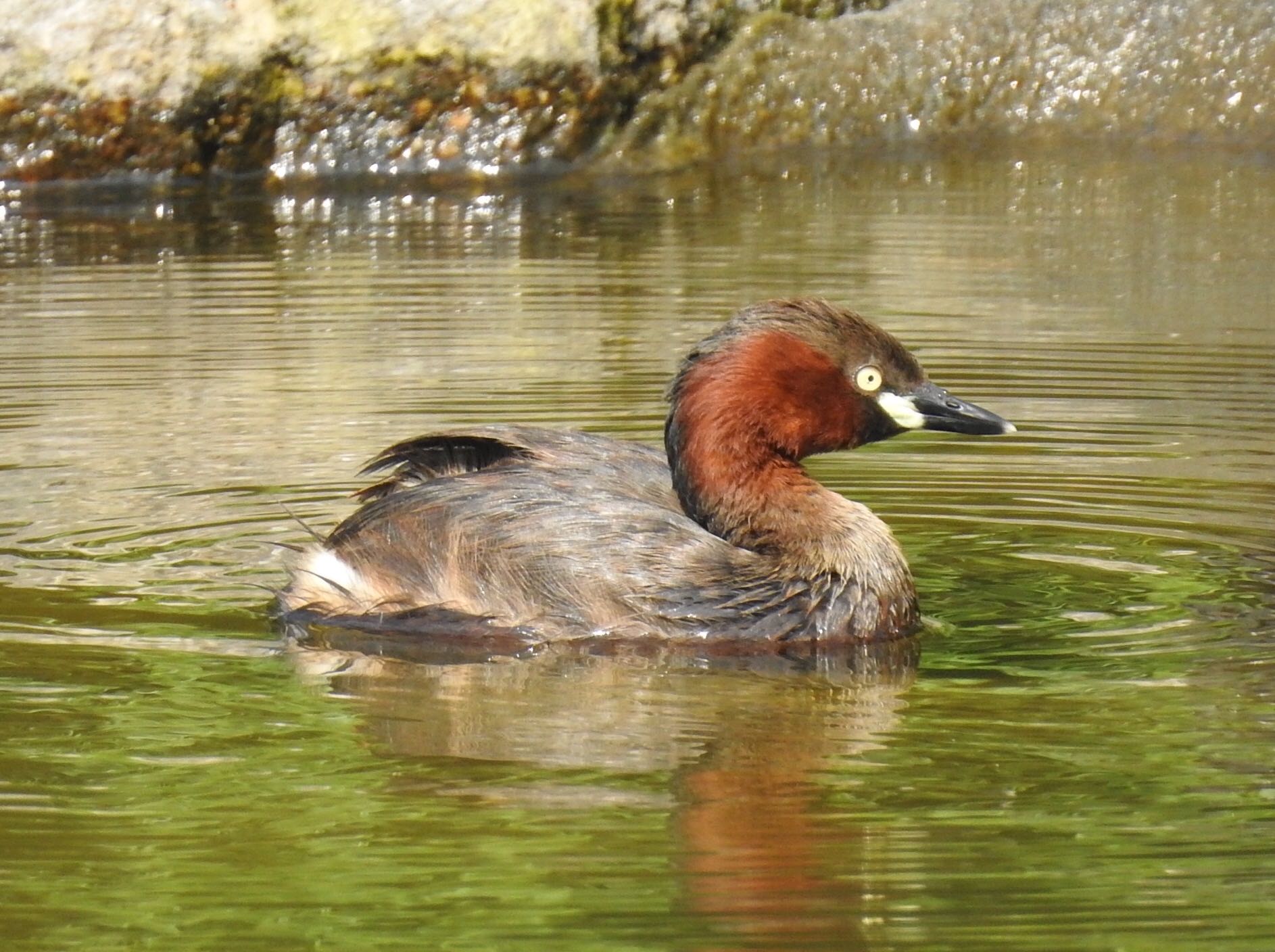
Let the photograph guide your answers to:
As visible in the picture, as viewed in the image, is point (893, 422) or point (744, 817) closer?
point (744, 817)

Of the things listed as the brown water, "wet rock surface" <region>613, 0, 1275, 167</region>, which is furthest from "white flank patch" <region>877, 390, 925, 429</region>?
"wet rock surface" <region>613, 0, 1275, 167</region>

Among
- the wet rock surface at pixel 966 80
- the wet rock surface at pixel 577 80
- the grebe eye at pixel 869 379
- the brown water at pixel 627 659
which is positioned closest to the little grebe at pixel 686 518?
the grebe eye at pixel 869 379

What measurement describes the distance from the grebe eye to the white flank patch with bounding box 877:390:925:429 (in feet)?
Result: 0.11

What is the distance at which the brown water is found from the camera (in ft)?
13.5

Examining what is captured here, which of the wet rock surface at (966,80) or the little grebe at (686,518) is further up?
the wet rock surface at (966,80)

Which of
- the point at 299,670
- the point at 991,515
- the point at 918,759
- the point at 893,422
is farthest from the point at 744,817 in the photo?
the point at 991,515

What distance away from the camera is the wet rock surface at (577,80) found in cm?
1392

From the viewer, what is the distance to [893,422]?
648cm

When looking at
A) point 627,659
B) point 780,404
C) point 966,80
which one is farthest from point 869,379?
point 966,80

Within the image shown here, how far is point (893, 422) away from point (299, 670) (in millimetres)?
1841

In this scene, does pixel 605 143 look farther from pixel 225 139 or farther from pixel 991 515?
pixel 991 515

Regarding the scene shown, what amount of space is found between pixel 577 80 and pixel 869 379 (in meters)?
8.46

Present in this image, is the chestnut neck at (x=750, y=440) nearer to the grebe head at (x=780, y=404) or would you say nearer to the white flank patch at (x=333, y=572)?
the grebe head at (x=780, y=404)

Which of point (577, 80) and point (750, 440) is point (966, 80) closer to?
point (577, 80)
